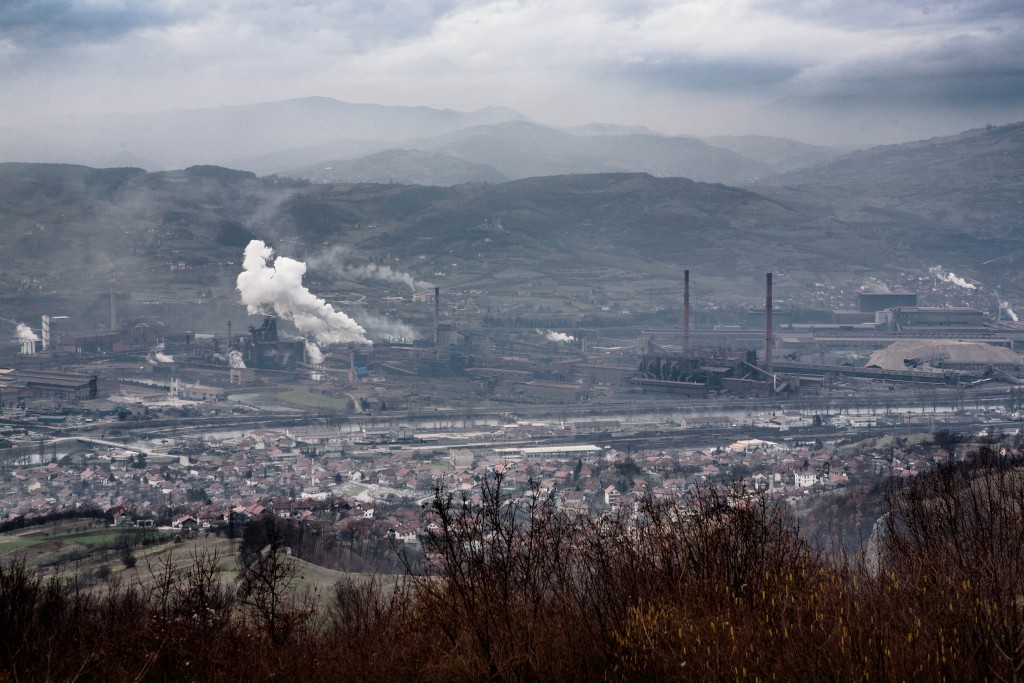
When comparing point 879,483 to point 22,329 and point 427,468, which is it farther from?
point 22,329

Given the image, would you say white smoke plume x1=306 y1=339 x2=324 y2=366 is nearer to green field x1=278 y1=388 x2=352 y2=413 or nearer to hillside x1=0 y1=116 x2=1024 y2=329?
green field x1=278 y1=388 x2=352 y2=413

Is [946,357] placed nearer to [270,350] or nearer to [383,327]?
[383,327]

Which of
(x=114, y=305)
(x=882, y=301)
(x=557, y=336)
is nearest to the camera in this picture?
(x=557, y=336)

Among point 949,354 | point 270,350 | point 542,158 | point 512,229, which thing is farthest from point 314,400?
point 542,158

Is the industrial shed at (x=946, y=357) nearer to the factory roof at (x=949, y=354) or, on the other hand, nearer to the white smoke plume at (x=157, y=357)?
the factory roof at (x=949, y=354)

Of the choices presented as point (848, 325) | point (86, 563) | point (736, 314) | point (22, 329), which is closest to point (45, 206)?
point (22, 329)

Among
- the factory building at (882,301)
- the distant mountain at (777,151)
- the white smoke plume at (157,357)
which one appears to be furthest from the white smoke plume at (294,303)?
the distant mountain at (777,151)
